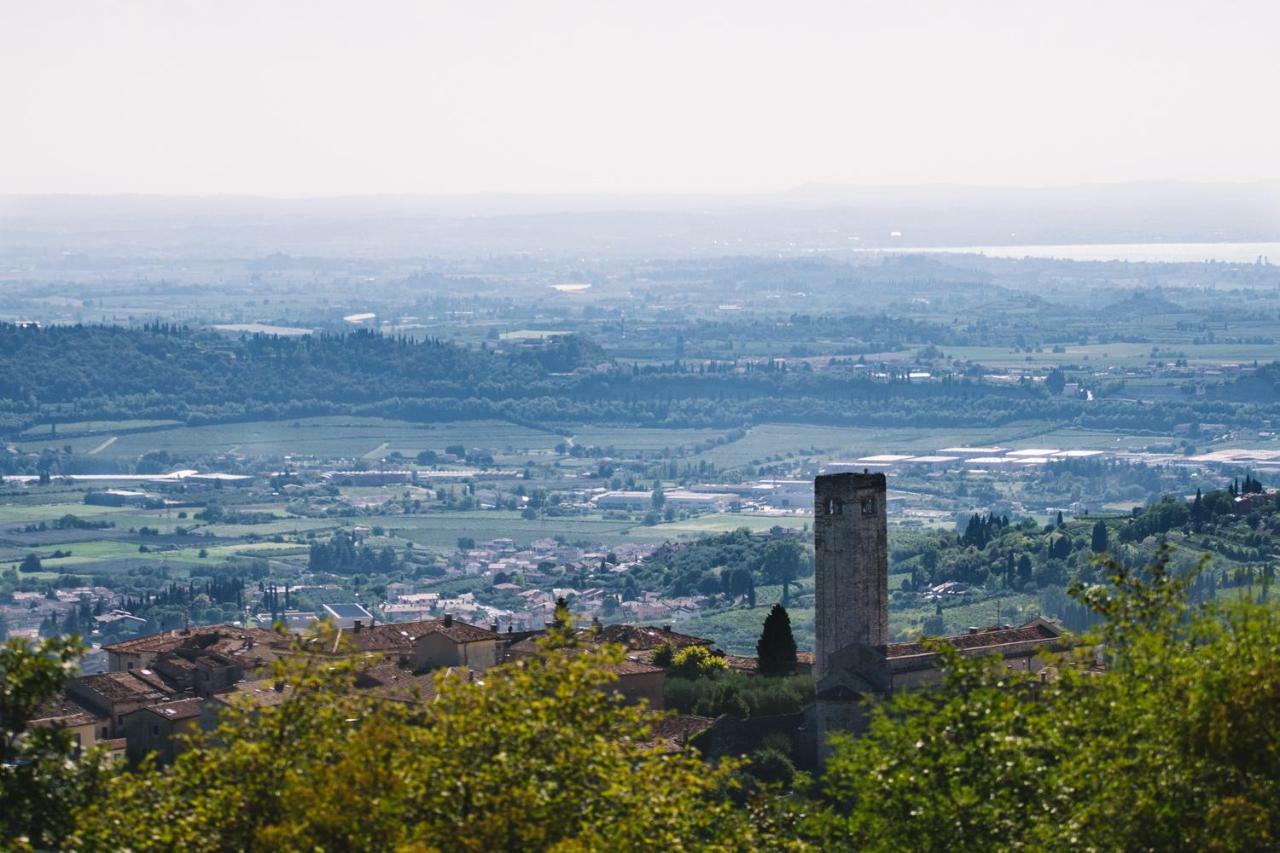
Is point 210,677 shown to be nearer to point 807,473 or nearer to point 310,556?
point 310,556

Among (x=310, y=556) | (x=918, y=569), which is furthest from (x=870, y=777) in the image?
(x=310, y=556)

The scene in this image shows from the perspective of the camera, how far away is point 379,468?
634 ft

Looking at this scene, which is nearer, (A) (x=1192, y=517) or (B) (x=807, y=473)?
(A) (x=1192, y=517)

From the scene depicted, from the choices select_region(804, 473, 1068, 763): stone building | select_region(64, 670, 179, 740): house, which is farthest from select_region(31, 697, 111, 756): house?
select_region(804, 473, 1068, 763): stone building

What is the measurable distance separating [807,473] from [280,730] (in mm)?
164990

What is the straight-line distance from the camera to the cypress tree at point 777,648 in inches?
1880

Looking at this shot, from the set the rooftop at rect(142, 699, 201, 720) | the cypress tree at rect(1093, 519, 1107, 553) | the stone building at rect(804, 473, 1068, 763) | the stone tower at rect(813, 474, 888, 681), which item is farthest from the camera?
the cypress tree at rect(1093, 519, 1107, 553)

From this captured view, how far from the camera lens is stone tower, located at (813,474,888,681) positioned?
153 feet

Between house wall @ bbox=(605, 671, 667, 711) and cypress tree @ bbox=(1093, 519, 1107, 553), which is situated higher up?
house wall @ bbox=(605, 671, 667, 711)

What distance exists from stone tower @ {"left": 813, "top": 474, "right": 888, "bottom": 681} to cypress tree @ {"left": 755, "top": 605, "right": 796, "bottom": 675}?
1.00m

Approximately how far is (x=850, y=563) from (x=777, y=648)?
204 centimetres

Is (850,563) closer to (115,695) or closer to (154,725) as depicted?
(154,725)

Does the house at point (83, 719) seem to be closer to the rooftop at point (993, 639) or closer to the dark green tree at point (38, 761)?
the rooftop at point (993, 639)

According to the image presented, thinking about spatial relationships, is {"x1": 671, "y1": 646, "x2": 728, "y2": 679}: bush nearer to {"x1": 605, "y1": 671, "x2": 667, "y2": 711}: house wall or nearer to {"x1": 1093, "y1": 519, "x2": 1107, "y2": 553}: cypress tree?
{"x1": 605, "y1": 671, "x2": 667, "y2": 711}: house wall
